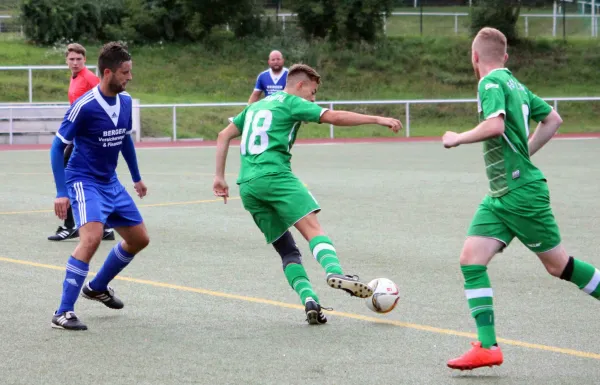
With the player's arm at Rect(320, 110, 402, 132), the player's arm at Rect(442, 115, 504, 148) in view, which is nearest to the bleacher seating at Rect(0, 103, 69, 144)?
the player's arm at Rect(320, 110, 402, 132)

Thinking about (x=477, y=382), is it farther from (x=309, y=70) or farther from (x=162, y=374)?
(x=309, y=70)

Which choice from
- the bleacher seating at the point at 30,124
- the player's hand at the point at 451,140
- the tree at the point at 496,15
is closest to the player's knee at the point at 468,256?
the player's hand at the point at 451,140

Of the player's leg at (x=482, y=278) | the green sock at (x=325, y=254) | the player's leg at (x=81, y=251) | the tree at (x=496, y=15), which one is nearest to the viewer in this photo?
the player's leg at (x=482, y=278)

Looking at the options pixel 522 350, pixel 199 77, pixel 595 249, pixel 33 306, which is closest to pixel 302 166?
pixel 595 249

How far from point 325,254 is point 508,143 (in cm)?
155

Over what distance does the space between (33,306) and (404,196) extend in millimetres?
8164

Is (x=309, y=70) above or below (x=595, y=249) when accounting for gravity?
above

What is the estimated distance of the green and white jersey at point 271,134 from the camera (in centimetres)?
719

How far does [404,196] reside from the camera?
1527 centimetres

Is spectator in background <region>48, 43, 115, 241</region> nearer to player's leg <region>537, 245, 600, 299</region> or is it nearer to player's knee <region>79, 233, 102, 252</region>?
player's knee <region>79, 233, 102, 252</region>

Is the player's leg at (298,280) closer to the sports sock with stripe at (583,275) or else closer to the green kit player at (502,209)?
the green kit player at (502,209)

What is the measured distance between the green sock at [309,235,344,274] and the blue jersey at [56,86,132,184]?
1.57 metres

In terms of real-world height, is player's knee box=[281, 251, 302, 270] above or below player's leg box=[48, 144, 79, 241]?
above

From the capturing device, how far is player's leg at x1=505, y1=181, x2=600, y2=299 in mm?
5973
